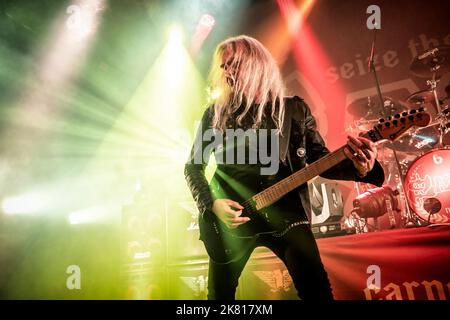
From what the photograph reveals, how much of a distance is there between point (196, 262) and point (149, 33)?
4.00 meters

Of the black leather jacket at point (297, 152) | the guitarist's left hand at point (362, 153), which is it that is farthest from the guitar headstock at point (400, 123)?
the black leather jacket at point (297, 152)

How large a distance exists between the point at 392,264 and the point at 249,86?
169cm

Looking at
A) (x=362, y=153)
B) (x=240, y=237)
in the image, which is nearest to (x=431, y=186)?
(x=362, y=153)

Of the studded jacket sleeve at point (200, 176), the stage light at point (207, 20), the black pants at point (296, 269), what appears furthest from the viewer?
the stage light at point (207, 20)

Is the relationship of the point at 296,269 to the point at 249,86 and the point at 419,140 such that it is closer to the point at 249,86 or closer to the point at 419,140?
the point at 249,86

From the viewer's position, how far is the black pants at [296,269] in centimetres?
163

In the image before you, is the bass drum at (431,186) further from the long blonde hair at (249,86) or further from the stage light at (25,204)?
the stage light at (25,204)

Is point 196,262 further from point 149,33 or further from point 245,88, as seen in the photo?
point 149,33

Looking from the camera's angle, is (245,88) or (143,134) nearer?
(245,88)

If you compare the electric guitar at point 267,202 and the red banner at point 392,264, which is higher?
the electric guitar at point 267,202

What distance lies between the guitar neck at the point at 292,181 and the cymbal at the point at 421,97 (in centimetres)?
290

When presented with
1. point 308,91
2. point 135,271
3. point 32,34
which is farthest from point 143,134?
point 308,91

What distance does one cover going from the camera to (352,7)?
5543mm

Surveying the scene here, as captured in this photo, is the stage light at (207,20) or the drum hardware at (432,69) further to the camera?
the stage light at (207,20)
